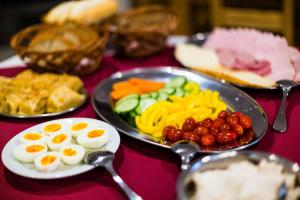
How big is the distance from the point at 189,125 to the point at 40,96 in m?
0.64

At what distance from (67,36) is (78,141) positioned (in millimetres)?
927

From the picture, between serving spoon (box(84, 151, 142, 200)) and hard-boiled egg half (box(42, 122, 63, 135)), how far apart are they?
0.20 metres

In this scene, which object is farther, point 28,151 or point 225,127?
point 225,127

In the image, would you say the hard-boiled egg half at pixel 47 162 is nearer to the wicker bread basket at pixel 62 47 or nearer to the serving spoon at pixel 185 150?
the serving spoon at pixel 185 150

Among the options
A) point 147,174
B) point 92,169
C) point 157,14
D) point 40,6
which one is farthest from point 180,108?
point 40,6

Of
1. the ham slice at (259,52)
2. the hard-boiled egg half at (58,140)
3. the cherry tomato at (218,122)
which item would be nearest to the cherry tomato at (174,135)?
the cherry tomato at (218,122)

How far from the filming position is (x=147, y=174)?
1223mm

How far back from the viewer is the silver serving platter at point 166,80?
53.9 inches

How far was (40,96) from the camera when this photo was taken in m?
1.61

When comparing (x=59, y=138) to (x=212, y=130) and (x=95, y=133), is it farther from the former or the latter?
(x=212, y=130)

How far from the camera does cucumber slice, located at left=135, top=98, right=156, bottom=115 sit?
5.02 ft

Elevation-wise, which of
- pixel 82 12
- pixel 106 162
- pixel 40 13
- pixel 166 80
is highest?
pixel 82 12

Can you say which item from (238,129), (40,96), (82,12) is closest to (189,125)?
(238,129)

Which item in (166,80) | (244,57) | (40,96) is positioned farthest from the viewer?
(244,57)
